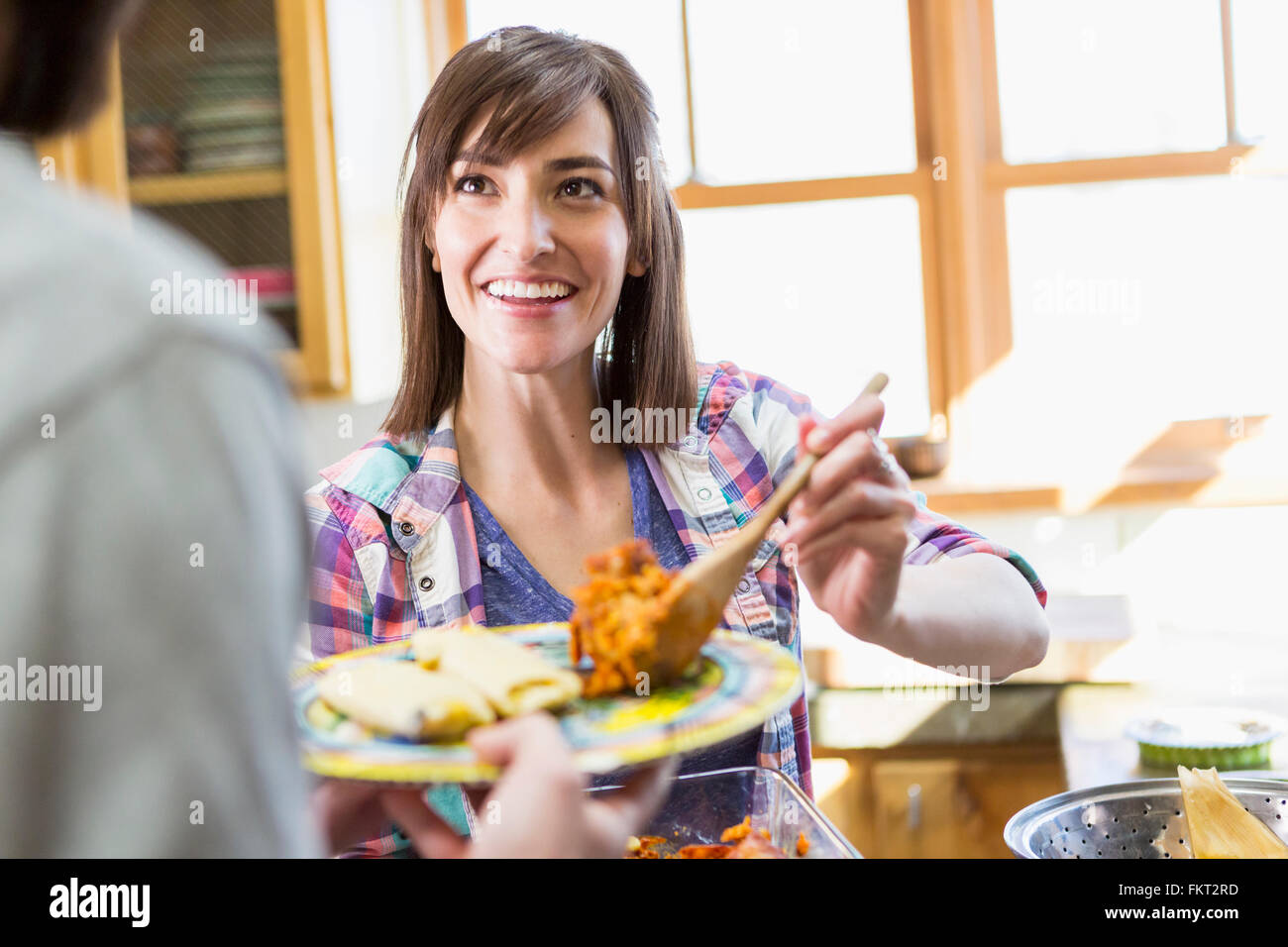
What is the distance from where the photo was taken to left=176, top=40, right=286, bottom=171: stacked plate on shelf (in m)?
Answer: 1.70

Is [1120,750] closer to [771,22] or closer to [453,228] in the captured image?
[453,228]

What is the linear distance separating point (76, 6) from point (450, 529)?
457 mm

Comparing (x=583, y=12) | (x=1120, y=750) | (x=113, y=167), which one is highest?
(x=583, y=12)

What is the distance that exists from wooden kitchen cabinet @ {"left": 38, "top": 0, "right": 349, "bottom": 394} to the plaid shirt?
3.27ft

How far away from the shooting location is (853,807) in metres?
1.46

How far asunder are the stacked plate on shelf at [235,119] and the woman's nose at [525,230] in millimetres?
1138

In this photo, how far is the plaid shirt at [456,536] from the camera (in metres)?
0.71

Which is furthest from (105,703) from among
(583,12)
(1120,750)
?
(583,12)

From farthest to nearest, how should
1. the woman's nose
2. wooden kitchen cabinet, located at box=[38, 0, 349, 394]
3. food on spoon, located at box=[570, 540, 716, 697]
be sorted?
wooden kitchen cabinet, located at box=[38, 0, 349, 394] → the woman's nose → food on spoon, located at box=[570, 540, 716, 697]

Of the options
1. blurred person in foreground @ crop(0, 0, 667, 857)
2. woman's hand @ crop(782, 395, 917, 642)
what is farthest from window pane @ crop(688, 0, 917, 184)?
blurred person in foreground @ crop(0, 0, 667, 857)

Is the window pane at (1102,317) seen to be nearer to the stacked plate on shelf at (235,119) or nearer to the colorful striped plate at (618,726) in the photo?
the stacked plate on shelf at (235,119)

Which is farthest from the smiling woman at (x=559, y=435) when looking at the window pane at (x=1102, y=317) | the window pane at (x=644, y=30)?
the window pane at (x=1102, y=317)

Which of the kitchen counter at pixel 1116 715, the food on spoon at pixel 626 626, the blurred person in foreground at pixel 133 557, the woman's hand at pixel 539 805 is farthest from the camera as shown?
the kitchen counter at pixel 1116 715

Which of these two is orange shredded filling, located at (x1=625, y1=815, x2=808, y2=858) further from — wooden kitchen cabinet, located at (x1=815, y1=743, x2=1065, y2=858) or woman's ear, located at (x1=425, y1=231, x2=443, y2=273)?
wooden kitchen cabinet, located at (x1=815, y1=743, x2=1065, y2=858)
